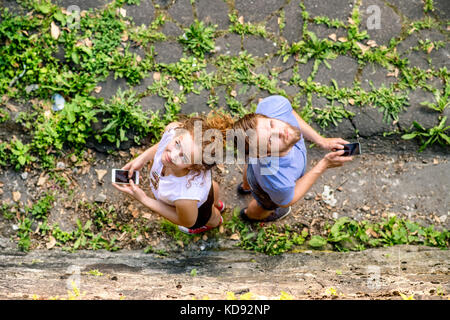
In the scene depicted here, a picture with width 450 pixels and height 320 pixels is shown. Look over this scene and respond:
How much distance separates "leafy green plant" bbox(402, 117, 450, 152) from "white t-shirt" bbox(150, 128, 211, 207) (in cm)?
261

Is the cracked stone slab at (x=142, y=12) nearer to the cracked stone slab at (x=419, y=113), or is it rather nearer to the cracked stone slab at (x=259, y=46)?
the cracked stone slab at (x=259, y=46)

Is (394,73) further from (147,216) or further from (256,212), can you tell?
(147,216)

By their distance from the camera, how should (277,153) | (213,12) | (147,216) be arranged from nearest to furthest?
(277,153) → (147,216) → (213,12)

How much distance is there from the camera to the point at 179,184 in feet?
9.18

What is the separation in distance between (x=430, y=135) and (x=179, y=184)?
304cm

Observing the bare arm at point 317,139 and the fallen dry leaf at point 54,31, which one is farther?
the fallen dry leaf at point 54,31

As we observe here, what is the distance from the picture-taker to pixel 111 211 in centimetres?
403

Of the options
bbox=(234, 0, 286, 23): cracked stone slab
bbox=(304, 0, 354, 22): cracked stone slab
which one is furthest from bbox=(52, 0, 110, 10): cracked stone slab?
bbox=(304, 0, 354, 22): cracked stone slab

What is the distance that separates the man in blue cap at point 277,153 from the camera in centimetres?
270

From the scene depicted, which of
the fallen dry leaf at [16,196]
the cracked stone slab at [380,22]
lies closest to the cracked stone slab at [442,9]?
the cracked stone slab at [380,22]

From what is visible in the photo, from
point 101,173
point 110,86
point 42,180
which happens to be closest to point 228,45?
point 110,86

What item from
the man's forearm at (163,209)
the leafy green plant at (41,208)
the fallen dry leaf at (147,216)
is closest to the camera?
the man's forearm at (163,209)

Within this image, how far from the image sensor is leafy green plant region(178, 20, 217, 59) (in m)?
4.30
